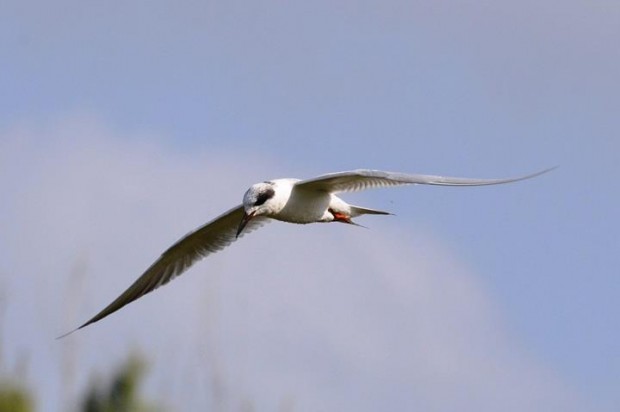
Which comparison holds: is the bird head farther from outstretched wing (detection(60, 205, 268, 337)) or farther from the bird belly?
outstretched wing (detection(60, 205, 268, 337))

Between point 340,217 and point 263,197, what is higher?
point 263,197

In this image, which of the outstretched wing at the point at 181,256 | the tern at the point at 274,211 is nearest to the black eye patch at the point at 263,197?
the tern at the point at 274,211

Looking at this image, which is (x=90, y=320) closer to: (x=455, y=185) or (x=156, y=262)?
(x=156, y=262)

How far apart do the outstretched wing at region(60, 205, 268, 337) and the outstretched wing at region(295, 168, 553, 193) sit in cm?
190

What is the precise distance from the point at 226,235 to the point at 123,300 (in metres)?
1.37

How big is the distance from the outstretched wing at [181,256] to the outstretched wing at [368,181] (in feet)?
6.23

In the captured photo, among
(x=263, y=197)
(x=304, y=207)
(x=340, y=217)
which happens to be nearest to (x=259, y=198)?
(x=263, y=197)

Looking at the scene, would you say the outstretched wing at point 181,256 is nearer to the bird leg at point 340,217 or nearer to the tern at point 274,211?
the tern at point 274,211

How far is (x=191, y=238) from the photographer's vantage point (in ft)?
55.4

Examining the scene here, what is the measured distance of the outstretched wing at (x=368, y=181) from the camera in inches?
543

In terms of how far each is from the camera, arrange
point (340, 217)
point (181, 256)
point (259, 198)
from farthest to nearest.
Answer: point (181, 256), point (340, 217), point (259, 198)

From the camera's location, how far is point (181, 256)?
1712 centimetres

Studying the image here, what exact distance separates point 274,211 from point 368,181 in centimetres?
98

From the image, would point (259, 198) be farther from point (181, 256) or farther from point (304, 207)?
point (181, 256)
